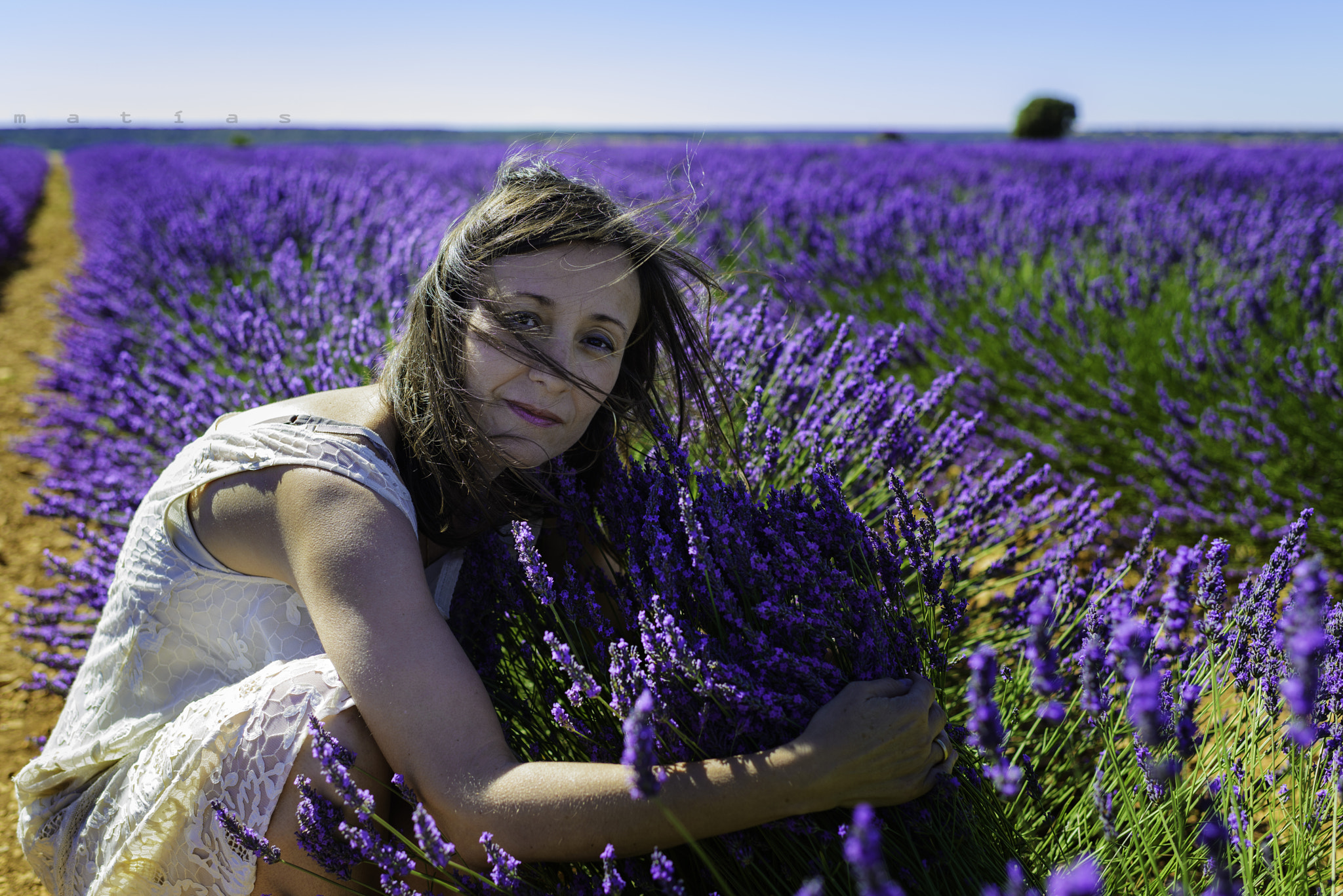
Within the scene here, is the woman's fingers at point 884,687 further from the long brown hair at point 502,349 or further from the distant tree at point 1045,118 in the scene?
the distant tree at point 1045,118

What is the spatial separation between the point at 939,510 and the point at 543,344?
1.15 meters

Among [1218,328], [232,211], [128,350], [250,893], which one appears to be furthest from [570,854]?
Result: [232,211]

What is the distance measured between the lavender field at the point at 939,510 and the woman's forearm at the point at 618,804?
2.1 inches

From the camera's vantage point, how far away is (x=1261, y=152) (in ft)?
→ 38.2

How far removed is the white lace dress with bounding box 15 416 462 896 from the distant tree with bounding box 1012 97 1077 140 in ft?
104

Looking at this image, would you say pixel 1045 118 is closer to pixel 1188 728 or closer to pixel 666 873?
pixel 1188 728

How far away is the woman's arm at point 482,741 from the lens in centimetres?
100

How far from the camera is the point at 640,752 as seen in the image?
0.80 metres

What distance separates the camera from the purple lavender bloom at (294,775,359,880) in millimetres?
1062

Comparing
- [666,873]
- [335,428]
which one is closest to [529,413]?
[335,428]

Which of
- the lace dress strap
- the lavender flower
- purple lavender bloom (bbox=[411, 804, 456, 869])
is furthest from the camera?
the lace dress strap

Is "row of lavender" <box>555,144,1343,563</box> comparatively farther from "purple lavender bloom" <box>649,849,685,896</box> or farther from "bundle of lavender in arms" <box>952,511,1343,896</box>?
"purple lavender bloom" <box>649,849,685,896</box>

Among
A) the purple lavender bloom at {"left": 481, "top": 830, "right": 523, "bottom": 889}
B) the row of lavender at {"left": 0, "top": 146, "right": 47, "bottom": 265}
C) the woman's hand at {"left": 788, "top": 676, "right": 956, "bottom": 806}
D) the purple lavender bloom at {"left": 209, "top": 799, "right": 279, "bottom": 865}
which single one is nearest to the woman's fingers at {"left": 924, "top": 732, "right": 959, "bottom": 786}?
the woman's hand at {"left": 788, "top": 676, "right": 956, "bottom": 806}

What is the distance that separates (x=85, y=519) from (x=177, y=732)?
2236mm
